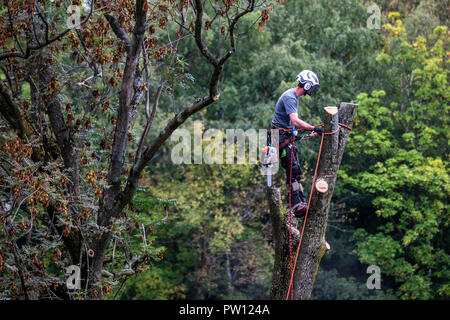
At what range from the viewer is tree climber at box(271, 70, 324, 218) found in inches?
269

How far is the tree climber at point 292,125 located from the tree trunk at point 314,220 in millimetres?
382

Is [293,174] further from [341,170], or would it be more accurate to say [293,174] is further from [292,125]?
[341,170]

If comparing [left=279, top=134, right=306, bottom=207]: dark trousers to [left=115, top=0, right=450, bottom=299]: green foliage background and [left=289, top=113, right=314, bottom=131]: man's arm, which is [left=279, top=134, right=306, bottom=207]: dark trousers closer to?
[left=289, top=113, right=314, bottom=131]: man's arm

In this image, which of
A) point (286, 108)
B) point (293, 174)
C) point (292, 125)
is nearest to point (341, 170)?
point (293, 174)

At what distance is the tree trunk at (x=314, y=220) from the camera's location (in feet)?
20.6

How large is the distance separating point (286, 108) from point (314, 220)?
1435 mm

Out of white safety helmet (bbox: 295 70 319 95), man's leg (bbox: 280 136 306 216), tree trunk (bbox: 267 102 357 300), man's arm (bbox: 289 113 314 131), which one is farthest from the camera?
man's leg (bbox: 280 136 306 216)

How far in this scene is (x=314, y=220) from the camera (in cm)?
635

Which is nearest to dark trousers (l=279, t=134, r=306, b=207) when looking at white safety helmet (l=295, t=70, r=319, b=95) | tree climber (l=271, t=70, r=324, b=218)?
tree climber (l=271, t=70, r=324, b=218)

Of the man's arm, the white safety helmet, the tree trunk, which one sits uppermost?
the white safety helmet

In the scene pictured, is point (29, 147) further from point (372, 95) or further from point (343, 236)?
point (343, 236)

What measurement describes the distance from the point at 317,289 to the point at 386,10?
451 inches

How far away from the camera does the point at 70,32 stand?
701cm
